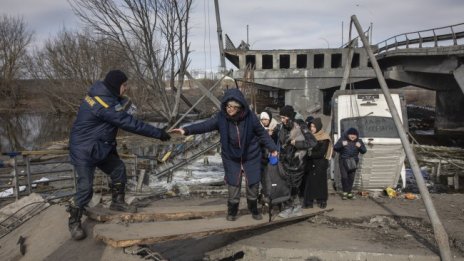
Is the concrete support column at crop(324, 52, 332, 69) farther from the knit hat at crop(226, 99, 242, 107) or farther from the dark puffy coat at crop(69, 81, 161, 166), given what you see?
the dark puffy coat at crop(69, 81, 161, 166)

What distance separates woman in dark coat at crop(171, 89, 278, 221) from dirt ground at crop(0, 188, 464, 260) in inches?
20.1

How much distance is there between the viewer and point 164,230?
14.6 feet

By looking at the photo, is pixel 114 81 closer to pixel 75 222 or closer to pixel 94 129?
pixel 94 129

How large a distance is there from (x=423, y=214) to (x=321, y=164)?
6.67ft

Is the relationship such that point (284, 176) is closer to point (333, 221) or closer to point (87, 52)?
point (333, 221)

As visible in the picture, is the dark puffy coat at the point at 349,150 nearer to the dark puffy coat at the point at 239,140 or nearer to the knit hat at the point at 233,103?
the dark puffy coat at the point at 239,140

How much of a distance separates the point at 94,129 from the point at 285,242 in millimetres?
2820

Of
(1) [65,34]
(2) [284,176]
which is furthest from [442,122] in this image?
(1) [65,34]

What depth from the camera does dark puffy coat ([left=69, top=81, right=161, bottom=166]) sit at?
14.7 ft

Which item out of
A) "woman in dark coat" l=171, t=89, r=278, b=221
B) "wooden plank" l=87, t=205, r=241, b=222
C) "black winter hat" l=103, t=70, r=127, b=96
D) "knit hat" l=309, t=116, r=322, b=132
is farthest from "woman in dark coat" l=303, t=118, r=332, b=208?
"black winter hat" l=103, t=70, r=127, b=96

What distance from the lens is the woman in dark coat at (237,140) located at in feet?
16.5

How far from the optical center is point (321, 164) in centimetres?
687

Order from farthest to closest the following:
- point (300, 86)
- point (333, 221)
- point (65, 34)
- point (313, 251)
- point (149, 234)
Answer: point (65, 34), point (300, 86), point (333, 221), point (313, 251), point (149, 234)

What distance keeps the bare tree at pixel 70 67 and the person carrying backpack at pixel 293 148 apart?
26.9 metres
